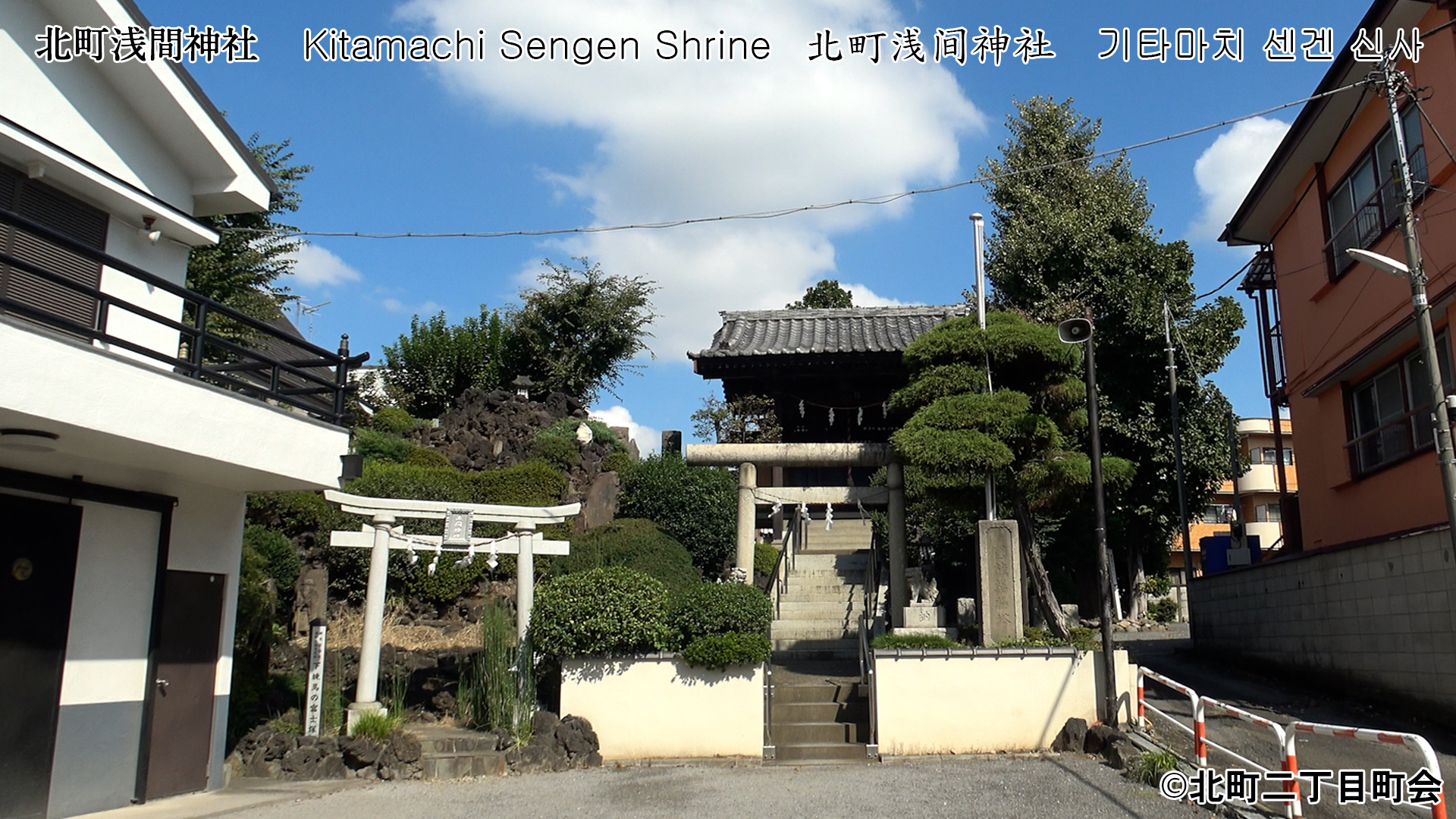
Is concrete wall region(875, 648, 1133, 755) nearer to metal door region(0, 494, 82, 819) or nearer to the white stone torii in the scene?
the white stone torii

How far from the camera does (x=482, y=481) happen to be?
18.6 meters

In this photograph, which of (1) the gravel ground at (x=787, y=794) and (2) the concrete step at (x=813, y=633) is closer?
(1) the gravel ground at (x=787, y=794)

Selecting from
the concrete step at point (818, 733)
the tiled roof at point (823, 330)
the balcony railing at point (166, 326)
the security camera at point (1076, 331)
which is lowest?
the concrete step at point (818, 733)

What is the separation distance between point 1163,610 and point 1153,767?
2621 centimetres

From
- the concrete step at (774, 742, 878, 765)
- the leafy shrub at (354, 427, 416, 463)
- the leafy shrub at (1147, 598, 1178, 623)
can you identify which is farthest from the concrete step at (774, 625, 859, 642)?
the leafy shrub at (1147, 598, 1178, 623)

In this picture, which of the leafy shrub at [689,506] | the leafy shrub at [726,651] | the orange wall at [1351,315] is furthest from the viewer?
the leafy shrub at [689,506]

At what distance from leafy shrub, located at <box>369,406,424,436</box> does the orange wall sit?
1846 centimetres

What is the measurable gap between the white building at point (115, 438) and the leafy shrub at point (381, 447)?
1004cm


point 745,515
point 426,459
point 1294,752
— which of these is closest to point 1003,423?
point 745,515

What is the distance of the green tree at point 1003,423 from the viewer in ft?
39.1

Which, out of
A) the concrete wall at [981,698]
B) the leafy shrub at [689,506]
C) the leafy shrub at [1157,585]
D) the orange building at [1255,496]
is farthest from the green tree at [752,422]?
the orange building at [1255,496]

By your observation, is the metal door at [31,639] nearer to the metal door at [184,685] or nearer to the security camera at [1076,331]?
the metal door at [184,685]

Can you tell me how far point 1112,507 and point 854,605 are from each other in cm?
781

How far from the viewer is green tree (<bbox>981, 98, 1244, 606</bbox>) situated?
20391 millimetres
